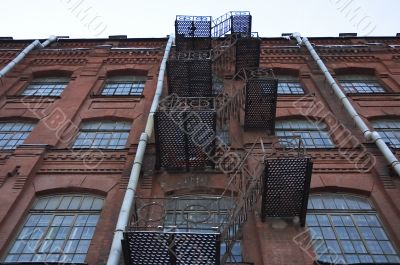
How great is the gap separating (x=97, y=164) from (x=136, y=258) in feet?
14.7

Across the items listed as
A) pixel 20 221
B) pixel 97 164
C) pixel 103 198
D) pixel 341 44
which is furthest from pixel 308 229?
pixel 341 44

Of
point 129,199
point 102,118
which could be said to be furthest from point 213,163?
point 102,118

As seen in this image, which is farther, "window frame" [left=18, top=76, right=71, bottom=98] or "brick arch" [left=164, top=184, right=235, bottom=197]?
"window frame" [left=18, top=76, right=71, bottom=98]

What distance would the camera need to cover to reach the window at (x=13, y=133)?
545 inches

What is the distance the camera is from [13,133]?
14.4 meters

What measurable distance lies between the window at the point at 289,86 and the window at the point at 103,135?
6.09 m

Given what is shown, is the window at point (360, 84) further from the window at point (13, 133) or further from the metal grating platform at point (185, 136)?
the window at point (13, 133)

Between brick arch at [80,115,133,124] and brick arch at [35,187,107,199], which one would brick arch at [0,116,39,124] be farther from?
brick arch at [35,187,107,199]

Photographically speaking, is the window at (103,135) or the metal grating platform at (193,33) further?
the metal grating platform at (193,33)

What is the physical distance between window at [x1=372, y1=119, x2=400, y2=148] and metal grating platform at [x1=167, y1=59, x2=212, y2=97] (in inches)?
228

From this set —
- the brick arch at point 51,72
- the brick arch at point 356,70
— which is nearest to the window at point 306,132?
the brick arch at point 356,70

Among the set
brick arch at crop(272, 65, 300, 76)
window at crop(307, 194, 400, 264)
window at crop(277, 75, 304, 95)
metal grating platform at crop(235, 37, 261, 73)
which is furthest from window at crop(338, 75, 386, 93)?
window at crop(307, 194, 400, 264)

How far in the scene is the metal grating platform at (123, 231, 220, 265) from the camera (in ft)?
26.6

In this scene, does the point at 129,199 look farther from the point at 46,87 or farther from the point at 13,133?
the point at 46,87
